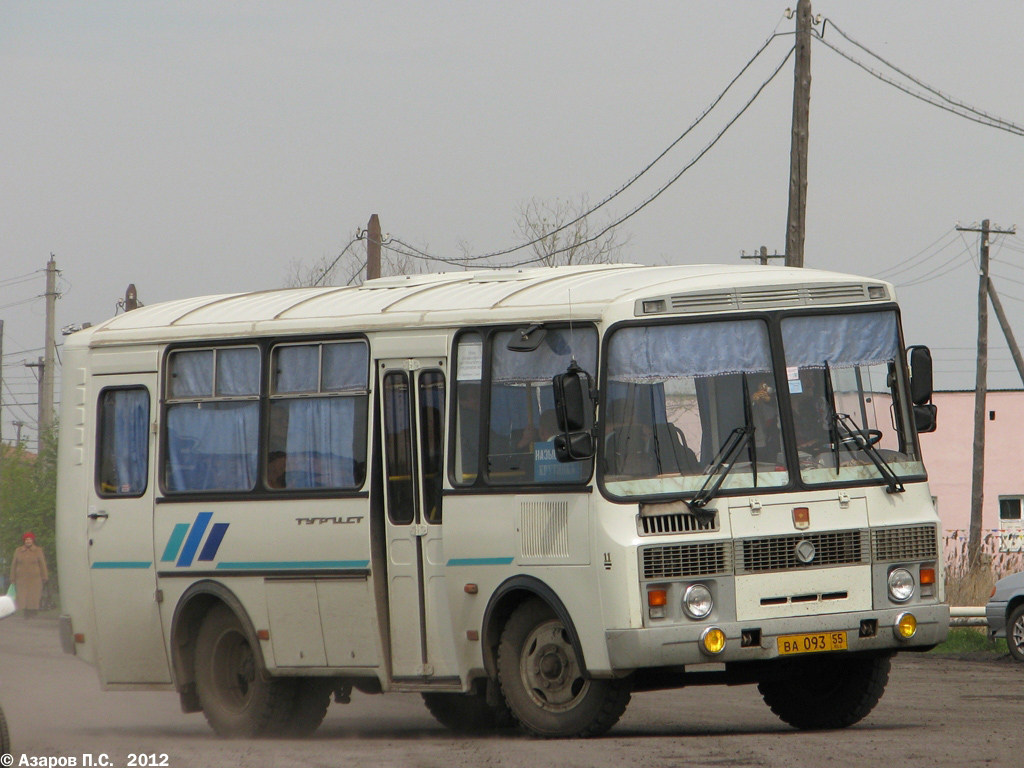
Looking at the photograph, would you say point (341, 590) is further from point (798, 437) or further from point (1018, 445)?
point (1018, 445)

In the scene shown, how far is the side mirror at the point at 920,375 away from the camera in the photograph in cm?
1090

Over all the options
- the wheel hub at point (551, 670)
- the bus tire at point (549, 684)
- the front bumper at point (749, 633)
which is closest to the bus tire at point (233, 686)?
the bus tire at point (549, 684)

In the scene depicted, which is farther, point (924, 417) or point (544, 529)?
point (924, 417)

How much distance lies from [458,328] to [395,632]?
2.08 metres

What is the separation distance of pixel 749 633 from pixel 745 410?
135 cm

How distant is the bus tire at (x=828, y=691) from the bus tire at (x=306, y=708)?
3210mm

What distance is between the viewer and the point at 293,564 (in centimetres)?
1184

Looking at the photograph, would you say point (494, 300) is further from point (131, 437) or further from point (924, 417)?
point (131, 437)

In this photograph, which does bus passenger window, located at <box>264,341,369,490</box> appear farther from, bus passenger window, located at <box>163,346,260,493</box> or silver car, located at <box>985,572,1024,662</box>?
silver car, located at <box>985,572,1024,662</box>

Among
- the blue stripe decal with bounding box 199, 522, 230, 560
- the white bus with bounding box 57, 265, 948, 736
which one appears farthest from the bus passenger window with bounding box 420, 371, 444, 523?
the blue stripe decal with bounding box 199, 522, 230, 560

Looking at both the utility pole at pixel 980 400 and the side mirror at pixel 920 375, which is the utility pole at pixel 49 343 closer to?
the utility pole at pixel 980 400

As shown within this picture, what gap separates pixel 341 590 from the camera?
11.6m

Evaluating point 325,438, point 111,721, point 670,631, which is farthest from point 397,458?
point 111,721

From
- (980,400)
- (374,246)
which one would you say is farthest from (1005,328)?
(374,246)
